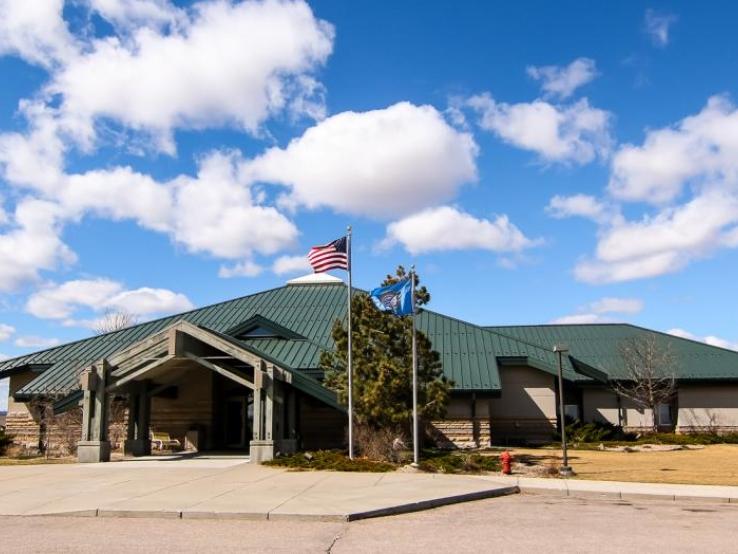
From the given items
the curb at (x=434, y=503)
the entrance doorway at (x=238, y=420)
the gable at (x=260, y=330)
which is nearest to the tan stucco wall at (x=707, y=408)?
the gable at (x=260, y=330)

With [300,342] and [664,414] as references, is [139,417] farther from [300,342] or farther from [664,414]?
[664,414]

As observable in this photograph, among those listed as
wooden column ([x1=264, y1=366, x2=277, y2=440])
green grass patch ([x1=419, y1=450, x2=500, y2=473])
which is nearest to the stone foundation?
green grass patch ([x1=419, y1=450, x2=500, y2=473])

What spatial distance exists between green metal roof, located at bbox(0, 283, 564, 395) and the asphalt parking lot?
16.0 meters

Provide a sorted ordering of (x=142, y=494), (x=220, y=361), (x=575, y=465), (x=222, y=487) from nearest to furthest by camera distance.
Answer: (x=142, y=494), (x=222, y=487), (x=575, y=465), (x=220, y=361)

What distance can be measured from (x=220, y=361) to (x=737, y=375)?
2417 cm

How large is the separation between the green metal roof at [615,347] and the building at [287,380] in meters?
0.10

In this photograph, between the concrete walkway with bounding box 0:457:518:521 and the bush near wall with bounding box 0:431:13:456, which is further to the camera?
the bush near wall with bounding box 0:431:13:456

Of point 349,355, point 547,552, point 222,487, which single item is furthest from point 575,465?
point 547,552

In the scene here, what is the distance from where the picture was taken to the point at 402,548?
9039mm

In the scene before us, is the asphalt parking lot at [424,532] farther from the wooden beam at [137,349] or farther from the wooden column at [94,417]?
the wooden beam at [137,349]

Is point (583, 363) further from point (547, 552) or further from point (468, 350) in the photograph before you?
point (547, 552)

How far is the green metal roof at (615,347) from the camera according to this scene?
33.5 meters

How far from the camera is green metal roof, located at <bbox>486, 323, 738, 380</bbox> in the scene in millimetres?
33469

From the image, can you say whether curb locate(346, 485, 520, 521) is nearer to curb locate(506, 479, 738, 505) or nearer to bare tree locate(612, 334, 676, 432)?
curb locate(506, 479, 738, 505)
